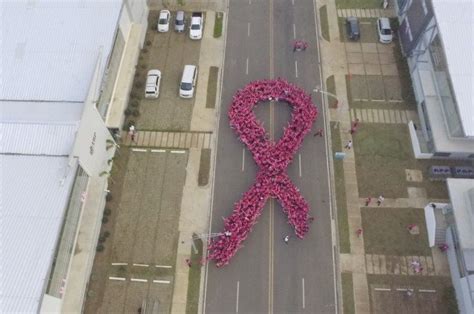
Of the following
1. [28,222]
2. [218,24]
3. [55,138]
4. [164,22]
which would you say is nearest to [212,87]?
[218,24]

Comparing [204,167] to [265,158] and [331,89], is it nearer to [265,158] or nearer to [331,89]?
[265,158]

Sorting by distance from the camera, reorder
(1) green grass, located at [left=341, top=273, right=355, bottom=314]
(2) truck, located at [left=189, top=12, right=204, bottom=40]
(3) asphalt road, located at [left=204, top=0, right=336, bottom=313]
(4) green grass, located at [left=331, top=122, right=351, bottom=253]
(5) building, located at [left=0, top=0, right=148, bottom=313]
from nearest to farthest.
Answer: (5) building, located at [left=0, top=0, right=148, bottom=313]
(1) green grass, located at [left=341, top=273, right=355, bottom=314]
(3) asphalt road, located at [left=204, top=0, right=336, bottom=313]
(4) green grass, located at [left=331, top=122, right=351, bottom=253]
(2) truck, located at [left=189, top=12, right=204, bottom=40]

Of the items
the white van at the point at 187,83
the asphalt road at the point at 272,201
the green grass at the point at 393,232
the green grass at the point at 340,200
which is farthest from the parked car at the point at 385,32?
the white van at the point at 187,83

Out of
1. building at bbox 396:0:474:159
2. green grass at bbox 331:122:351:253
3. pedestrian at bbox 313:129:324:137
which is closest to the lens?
building at bbox 396:0:474:159

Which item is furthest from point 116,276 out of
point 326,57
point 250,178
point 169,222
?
point 326,57

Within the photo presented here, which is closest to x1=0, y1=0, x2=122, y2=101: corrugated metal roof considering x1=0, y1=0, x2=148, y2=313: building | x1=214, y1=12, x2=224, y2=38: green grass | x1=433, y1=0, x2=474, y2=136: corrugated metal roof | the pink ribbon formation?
x1=0, y1=0, x2=148, y2=313: building

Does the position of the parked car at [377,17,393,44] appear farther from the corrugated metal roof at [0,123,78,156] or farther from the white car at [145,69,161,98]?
the corrugated metal roof at [0,123,78,156]
